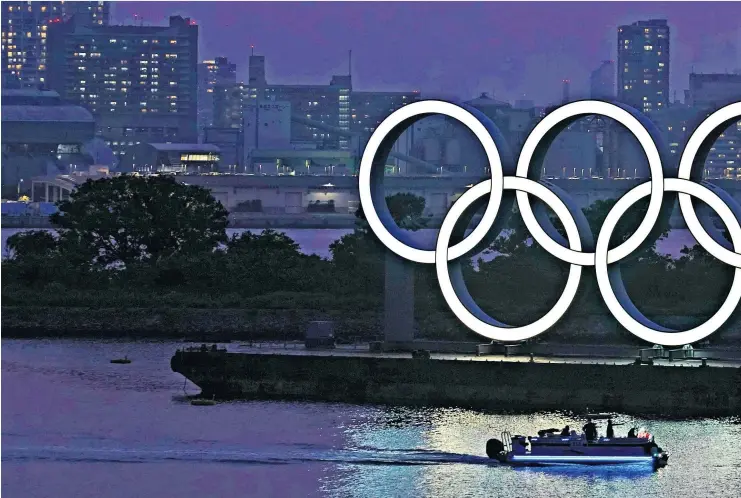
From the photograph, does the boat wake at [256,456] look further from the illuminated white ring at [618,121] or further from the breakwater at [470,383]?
the illuminated white ring at [618,121]

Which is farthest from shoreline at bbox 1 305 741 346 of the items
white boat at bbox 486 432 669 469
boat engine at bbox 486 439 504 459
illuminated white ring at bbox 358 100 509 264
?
white boat at bbox 486 432 669 469

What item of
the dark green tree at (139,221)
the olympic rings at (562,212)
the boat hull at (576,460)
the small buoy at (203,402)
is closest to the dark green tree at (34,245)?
the dark green tree at (139,221)

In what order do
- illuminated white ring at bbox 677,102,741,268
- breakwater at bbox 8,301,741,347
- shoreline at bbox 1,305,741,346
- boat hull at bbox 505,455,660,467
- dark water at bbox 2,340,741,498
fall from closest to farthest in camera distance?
1. dark water at bbox 2,340,741,498
2. boat hull at bbox 505,455,660,467
3. illuminated white ring at bbox 677,102,741,268
4. shoreline at bbox 1,305,741,346
5. breakwater at bbox 8,301,741,347

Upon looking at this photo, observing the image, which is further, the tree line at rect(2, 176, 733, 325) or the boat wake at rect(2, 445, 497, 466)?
the tree line at rect(2, 176, 733, 325)

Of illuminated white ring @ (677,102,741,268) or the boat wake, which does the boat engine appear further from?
illuminated white ring @ (677,102,741,268)

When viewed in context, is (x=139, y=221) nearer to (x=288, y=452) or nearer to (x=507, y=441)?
(x=288, y=452)

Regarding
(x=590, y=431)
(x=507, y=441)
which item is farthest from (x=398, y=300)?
(x=590, y=431)
